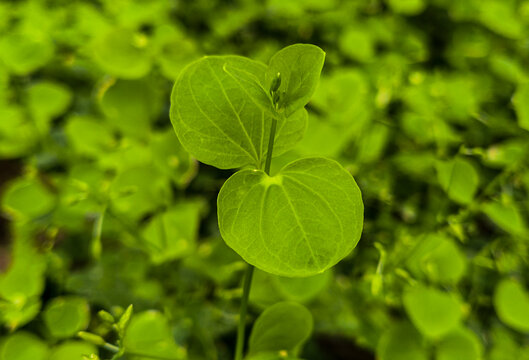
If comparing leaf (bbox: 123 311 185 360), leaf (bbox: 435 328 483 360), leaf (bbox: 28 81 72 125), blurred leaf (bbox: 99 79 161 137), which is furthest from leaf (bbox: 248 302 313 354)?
leaf (bbox: 28 81 72 125)

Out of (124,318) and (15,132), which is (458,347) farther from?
(15,132)

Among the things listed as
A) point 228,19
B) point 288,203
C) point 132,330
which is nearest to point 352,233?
point 288,203

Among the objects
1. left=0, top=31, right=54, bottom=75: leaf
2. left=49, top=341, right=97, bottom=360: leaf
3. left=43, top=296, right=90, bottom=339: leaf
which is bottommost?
left=49, top=341, right=97, bottom=360: leaf

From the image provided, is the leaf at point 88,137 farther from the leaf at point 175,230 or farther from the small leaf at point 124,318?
the small leaf at point 124,318

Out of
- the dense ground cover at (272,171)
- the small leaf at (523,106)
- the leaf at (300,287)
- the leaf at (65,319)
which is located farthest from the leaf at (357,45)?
the leaf at (65,319)

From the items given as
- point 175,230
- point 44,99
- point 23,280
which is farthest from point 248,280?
point 44,99

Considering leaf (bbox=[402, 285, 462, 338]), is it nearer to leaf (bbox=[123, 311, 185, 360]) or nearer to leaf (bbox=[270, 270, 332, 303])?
leaf (bbox=[270, 270, 332, 303])

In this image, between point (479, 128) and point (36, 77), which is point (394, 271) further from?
point (36, 77)
